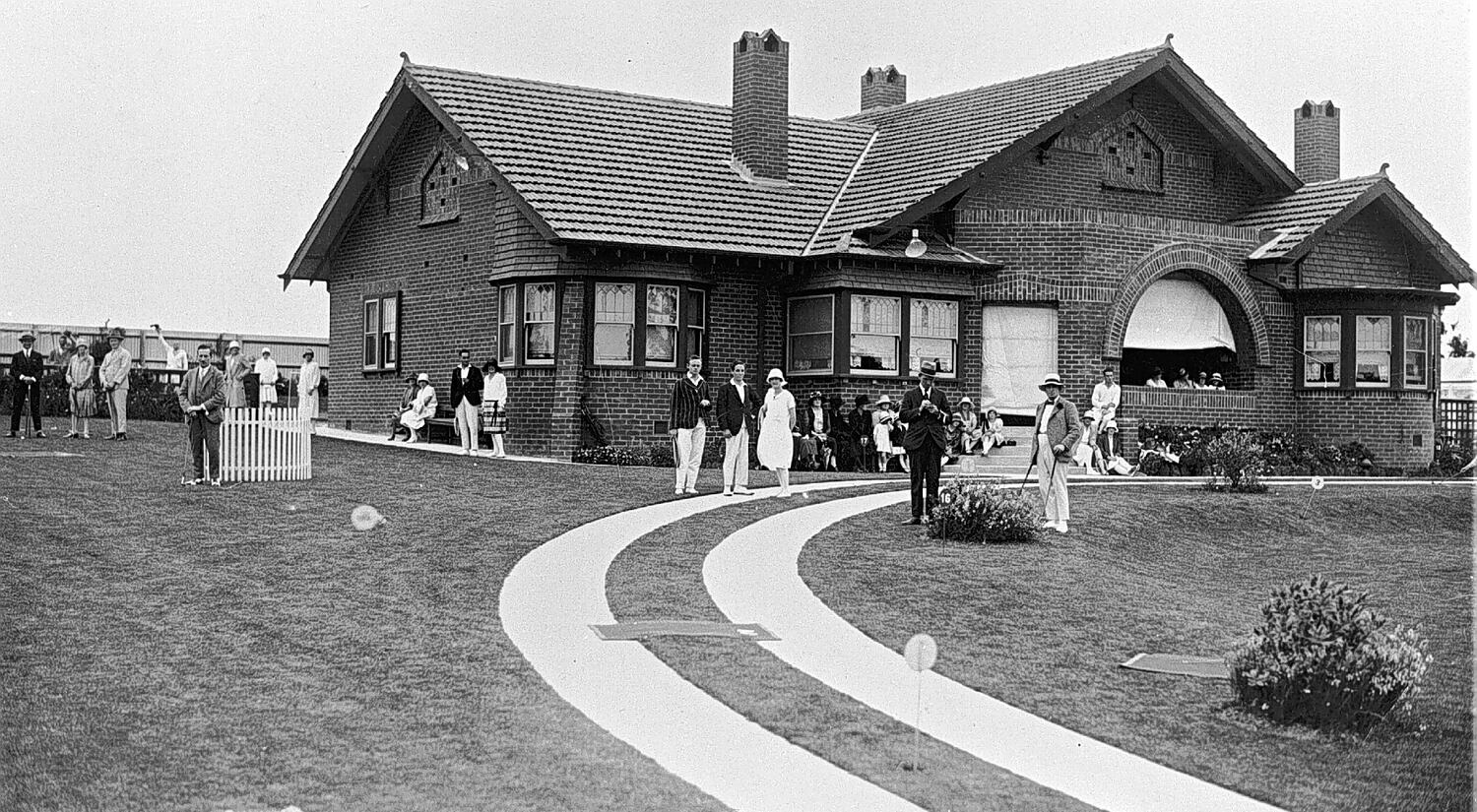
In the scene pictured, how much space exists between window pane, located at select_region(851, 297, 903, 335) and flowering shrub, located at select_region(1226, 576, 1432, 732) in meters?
18.1

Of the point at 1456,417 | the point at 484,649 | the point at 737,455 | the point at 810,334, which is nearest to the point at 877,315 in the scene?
the point at 810,334

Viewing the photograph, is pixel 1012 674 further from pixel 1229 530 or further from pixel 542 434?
pixel 542 434

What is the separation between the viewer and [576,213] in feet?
85.8

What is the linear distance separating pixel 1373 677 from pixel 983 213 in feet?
65.2

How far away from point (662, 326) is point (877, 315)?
3.62 meters

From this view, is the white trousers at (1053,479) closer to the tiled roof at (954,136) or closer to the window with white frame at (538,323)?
the tiled roof at (954,136)

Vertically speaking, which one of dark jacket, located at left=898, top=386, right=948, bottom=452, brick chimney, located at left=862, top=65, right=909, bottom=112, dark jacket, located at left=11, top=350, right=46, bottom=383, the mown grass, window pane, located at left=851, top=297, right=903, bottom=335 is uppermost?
brick chimney, located at left=862, top=65, right=909, bottom=112

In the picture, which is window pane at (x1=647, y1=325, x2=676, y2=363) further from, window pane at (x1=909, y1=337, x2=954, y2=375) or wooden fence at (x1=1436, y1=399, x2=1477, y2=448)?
wooden fence at (x1=1436, y1=399, x2=1477, y2=448)

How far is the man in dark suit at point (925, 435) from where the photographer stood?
1731cm

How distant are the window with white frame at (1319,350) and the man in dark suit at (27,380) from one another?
21.9 m

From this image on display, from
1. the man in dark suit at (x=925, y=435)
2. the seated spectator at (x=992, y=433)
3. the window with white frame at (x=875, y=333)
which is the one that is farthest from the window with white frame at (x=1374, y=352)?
the man in dark suit at (x=925, y=435)

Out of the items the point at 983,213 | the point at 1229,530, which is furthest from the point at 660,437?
the point at 1229,530

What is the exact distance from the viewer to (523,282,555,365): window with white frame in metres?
26.9

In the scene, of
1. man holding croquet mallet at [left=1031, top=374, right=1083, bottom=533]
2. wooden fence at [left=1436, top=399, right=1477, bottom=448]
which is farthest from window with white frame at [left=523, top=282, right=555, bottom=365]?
wooden fence at [left=1436, top=399, right=1477, bottom=448]
